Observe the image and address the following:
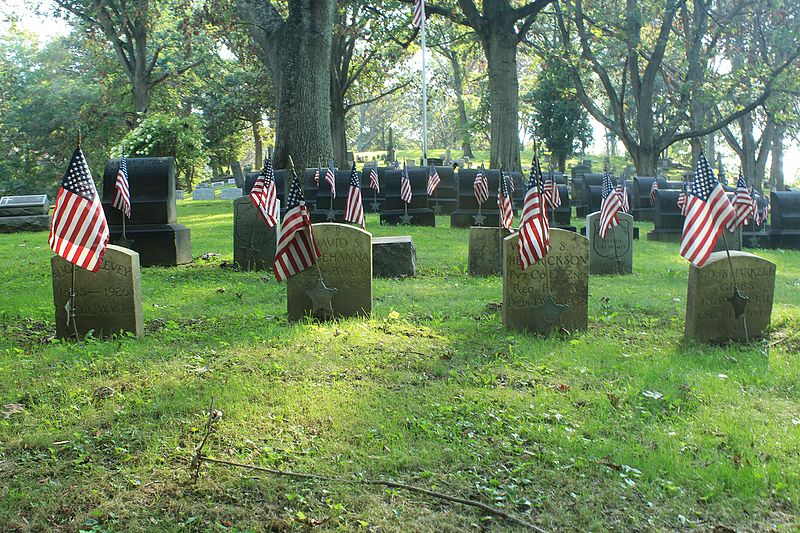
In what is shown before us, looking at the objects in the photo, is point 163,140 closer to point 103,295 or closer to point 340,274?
point 340,274

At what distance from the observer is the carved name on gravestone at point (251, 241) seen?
1233cm

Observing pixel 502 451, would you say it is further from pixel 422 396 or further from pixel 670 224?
A: pixel 670 224

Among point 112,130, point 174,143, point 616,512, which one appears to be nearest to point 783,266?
point 616,512

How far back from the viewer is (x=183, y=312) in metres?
9.07

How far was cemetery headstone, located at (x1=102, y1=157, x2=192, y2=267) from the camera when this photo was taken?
12.7 m

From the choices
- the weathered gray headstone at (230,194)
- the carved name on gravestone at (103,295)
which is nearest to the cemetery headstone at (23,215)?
the carved name on gravestone at (103,295)

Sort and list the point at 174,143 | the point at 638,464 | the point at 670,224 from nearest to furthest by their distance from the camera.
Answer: the point at 638,464 < the point at 670,224 < the point at 174,143

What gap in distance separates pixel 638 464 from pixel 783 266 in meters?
12.6

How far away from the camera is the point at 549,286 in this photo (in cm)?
812

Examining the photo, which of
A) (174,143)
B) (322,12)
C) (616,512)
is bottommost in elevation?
(616,512)

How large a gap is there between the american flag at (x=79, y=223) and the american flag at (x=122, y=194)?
4547mm

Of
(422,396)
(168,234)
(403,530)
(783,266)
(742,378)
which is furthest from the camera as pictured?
(783,266)

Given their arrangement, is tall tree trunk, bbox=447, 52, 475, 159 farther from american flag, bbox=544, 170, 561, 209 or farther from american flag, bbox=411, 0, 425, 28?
american flag, bbox=544, 170, 561, 209

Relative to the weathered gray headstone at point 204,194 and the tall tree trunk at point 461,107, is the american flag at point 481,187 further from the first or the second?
the tall tree trunk at point 461,107
